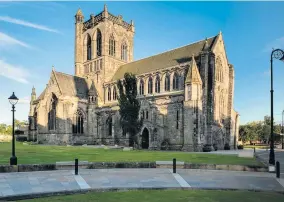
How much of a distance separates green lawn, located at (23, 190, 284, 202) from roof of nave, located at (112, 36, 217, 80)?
3210 cm

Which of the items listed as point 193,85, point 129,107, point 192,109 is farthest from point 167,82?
point 129,107

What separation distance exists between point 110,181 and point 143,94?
37.3 m

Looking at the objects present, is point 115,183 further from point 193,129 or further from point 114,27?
point 114,27

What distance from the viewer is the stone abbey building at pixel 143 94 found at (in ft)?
126

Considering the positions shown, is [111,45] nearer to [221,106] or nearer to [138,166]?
[221,106]

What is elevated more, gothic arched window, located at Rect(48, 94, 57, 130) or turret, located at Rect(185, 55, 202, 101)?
turret, located at Rect(185, 55, 202, 101)

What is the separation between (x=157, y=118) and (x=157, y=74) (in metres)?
8.80

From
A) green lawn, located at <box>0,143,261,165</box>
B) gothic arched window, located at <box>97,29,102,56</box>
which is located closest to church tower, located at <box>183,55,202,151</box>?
green lawn, located at <box>0,143,261,165</box>

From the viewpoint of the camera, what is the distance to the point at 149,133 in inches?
1586

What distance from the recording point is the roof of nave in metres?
42.9

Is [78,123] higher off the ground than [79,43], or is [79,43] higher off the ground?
[79,43]

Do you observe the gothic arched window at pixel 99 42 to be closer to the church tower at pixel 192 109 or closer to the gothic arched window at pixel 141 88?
the gothic arched window at pixel 141 88

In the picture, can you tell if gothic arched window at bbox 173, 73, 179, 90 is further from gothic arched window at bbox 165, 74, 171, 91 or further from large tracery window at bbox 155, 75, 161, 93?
large tracery window at bbox 155, 75, 161, 93

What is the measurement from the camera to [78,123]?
52.2m
